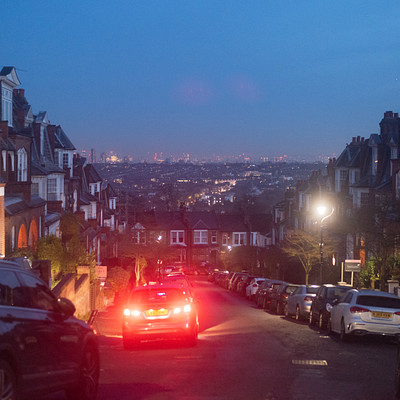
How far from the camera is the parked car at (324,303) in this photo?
74.9ft

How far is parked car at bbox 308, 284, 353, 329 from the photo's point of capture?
22844 mm

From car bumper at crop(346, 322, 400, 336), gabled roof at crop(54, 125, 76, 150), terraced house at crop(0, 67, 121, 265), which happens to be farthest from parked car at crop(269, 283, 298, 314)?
gabled roof at crop(54, 125, 76, 150)

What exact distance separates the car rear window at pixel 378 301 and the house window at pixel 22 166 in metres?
20.8

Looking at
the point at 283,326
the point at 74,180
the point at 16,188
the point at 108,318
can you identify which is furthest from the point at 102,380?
the point at 74,180

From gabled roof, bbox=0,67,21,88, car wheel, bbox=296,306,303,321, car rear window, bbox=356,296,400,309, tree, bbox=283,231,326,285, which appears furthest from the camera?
tree, bbox=283,231,326,285

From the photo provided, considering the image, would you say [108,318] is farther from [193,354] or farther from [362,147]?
[362,147]

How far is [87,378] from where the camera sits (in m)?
9.94

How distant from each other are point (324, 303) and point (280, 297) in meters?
8.56

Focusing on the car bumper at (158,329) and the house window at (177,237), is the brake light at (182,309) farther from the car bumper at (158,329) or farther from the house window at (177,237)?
the house window at (177,237)

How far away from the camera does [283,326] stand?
2388 centimetres

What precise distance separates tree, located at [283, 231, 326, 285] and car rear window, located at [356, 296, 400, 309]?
1352 inches

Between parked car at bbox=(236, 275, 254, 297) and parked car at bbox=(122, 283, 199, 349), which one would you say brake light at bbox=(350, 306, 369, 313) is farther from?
parked car at bbox=(236, 275, 254, 297)

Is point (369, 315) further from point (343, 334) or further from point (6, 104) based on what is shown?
point (6, 104)

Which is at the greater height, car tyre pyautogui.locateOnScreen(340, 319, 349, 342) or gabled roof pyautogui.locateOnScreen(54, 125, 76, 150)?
gabled roof pyautogui.locateOnScreen(54, 125, 76, 150)
